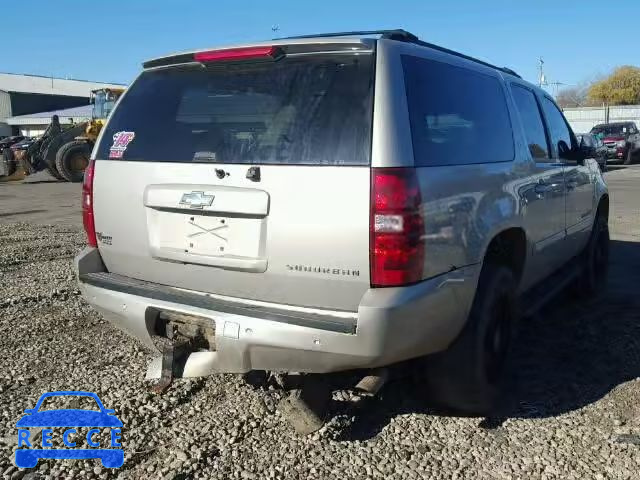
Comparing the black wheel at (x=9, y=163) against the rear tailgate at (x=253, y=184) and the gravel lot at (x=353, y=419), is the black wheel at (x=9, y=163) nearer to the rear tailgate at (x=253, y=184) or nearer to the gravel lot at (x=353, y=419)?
the gravel lot at (x=353, y=419)

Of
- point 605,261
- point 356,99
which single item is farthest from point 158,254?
point 605,261

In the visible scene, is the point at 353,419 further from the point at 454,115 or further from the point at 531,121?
the point at 531,121

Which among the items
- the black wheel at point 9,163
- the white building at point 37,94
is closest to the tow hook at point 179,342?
the black wheel at point 9,163

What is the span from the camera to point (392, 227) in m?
2.76

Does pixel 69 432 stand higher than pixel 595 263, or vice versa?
pixel 595 263

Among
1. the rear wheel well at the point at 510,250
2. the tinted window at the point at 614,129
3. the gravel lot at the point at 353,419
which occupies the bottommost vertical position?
the gravel lot at the point at 353,419

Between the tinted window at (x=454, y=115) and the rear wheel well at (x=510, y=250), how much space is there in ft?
1.51

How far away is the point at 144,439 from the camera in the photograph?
3322mm

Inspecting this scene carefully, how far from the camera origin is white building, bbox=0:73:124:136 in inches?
2950

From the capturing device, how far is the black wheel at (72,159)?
69.0ft

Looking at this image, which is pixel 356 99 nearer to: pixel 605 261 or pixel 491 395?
pixel 491 395

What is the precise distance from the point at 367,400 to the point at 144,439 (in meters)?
1.29

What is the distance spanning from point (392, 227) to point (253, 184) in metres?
0.70

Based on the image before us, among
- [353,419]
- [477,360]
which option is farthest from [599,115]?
[353,419]
